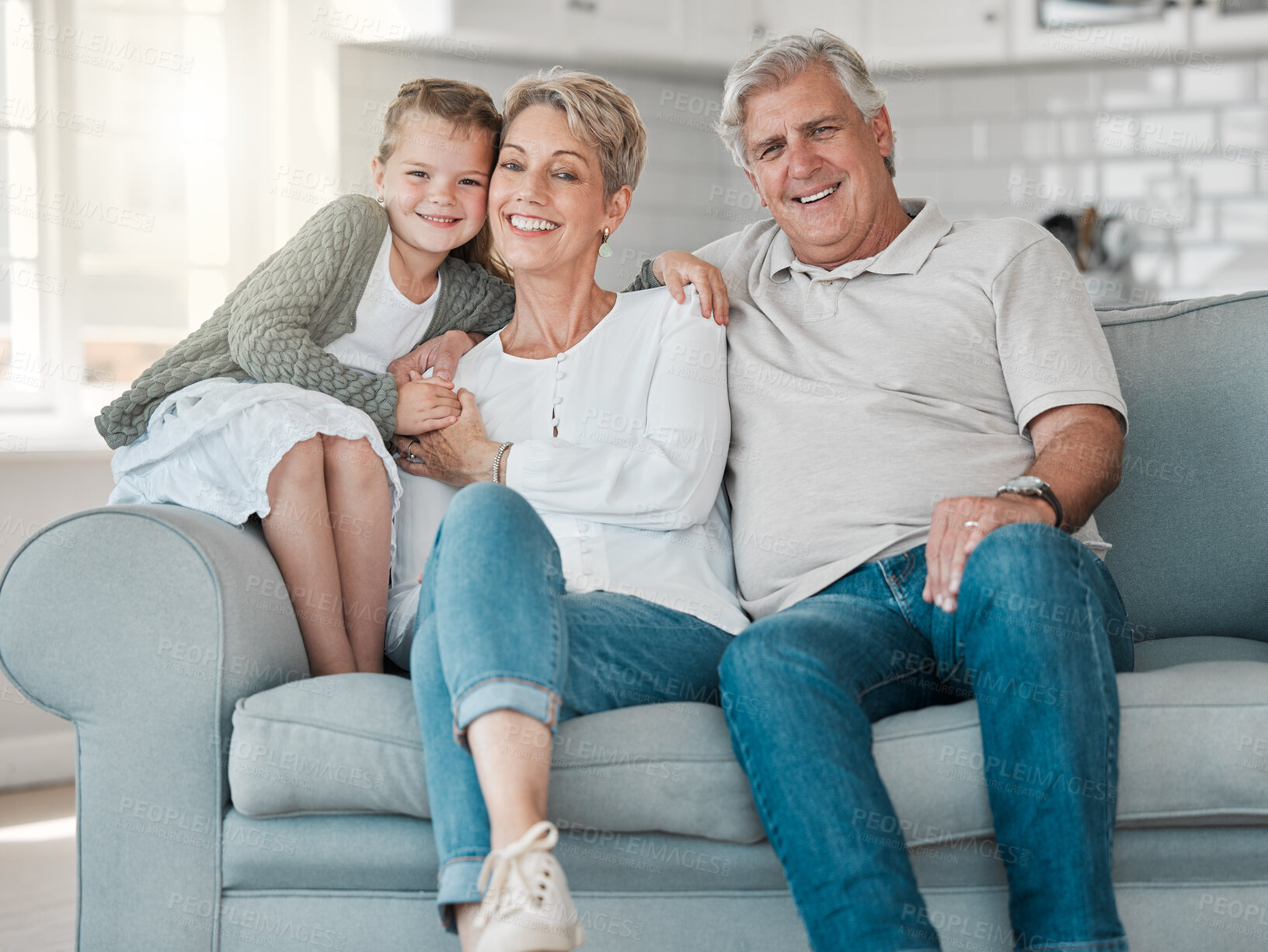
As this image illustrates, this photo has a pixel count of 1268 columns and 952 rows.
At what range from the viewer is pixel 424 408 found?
160 cm

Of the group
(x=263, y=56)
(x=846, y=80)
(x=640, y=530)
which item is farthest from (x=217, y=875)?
(x=263, y=56)

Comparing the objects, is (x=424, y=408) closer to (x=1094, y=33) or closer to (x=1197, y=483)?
(x=1197, y=483)

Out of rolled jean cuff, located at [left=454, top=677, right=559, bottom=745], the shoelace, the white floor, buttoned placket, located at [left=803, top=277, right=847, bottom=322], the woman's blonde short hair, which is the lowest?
the white floor

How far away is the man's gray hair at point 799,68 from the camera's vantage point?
1.69 meters

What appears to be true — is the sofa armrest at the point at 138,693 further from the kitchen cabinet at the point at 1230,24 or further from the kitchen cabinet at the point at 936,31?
the kitchen cabinet at the point at 1230,24

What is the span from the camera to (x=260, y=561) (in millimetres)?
1402

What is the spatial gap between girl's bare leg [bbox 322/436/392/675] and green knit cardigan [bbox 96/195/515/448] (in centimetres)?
10

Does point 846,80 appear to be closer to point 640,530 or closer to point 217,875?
point 640,530

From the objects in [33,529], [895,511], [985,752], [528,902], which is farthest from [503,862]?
[33,529]

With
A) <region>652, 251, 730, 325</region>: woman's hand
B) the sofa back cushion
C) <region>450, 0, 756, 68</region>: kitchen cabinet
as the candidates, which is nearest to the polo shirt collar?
<region>652, 251, 730, 325</region>: woman's hand

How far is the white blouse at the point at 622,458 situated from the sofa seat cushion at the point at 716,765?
0.26m

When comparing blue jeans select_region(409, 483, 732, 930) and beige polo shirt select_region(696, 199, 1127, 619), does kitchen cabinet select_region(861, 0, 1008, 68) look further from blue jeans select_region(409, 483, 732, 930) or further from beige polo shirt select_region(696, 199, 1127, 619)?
blue jeans select_region(409, 483, 732, 930)

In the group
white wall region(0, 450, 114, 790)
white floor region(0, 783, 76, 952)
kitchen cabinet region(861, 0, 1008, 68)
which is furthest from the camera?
kitchen cabinet region(861, 0, 1008, 68)

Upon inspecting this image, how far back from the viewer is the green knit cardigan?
158 centimetres
